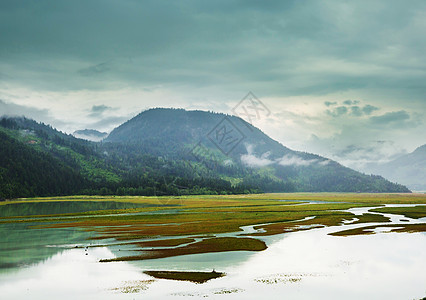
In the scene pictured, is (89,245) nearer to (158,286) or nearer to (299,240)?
(158,286)

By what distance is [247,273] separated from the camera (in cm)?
3819

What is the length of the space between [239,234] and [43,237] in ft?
103

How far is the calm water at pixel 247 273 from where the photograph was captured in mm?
31969

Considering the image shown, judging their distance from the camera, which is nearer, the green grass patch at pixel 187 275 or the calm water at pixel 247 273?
the calm water at pixel 247 273

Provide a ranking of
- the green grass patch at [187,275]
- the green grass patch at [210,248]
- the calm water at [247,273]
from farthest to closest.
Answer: the green grass patch at [210,248], the green grass patch at [187,275], the calm water at [247,273]

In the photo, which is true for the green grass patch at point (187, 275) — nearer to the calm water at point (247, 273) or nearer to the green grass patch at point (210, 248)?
the calm water at point (247, 273)

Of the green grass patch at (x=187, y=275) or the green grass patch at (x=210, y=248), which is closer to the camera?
the green grass patch at (x=187, y=275)

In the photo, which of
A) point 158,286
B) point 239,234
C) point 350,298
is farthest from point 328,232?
point 158,286

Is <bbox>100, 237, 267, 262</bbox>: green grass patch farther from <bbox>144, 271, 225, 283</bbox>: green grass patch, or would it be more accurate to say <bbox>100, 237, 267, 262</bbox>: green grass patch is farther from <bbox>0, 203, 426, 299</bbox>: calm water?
<bbox>144, 271, 225, 283</bbox>: green grass patch

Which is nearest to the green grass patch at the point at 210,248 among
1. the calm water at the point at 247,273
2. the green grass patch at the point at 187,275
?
the calm water at the point at 247,273

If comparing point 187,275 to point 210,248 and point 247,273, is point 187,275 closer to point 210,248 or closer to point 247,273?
point 247,273

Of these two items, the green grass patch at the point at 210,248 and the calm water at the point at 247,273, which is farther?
the green grass patch at the point at 210,248

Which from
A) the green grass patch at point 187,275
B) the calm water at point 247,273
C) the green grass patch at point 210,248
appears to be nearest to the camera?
the calm water at point 247,273

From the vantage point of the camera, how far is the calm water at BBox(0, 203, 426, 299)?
105 ft
